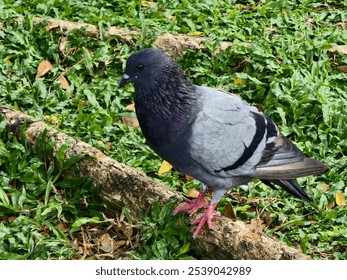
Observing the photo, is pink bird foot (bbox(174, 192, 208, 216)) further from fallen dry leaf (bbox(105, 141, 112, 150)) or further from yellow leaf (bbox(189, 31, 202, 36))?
yellow leaf (bbox(189, 31, 202, 36))

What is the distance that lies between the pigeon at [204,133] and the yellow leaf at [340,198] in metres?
0.61

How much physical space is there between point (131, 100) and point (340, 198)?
2214mm

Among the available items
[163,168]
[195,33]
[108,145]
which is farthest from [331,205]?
[195,33]

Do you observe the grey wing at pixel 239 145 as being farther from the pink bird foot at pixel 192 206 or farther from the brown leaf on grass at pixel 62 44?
the brown leaf on grass at pixel 62 44

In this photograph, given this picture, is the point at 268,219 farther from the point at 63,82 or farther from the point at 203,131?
the point at 63,82

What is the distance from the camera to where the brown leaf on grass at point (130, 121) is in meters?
6.38

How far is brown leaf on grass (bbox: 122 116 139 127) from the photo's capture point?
6.38m

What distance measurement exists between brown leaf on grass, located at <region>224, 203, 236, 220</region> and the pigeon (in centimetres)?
37

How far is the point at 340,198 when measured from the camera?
560 centimetres

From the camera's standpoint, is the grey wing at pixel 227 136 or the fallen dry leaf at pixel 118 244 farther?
the fallen dry leaf at pixel 118 244

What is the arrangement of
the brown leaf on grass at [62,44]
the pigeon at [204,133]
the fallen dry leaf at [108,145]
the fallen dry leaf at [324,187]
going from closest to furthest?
the pigeon at [204,133] → the fallen dry leaf at [324,187] → the fallen dry leaf at [108,145] → the brown leaf on grass at [62,44]

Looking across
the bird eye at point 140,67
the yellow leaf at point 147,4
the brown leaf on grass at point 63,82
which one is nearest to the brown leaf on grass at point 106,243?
the bird eye at point 140,67

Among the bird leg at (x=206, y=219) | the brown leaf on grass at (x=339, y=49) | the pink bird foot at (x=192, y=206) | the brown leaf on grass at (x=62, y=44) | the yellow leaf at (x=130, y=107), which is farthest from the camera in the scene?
the brown leaf on grass at (x=339, y=49)

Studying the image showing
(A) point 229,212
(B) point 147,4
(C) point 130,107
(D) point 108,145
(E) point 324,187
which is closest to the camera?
(A) point 229,212
